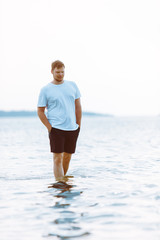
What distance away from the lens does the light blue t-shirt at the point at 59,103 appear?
19.9 feet

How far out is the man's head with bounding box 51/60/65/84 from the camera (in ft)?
20.0

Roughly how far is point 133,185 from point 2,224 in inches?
116

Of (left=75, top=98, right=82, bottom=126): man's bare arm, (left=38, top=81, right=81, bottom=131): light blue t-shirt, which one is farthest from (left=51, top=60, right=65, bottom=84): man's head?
(left=75, top=98, right=82, bottom=126): man's bare arm

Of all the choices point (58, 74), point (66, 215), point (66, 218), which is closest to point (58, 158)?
point (58, 74)

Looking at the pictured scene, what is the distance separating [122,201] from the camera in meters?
5.05

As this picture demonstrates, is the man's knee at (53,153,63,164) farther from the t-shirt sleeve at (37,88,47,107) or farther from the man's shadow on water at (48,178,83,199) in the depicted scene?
the t-shirt sleeve at (37,88,47,107)

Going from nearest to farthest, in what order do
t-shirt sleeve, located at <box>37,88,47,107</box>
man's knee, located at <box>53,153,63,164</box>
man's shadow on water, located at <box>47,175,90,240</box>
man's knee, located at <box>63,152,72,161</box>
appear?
man's shadow on water, located at <box>47,175,90,240</box>
t-shirt sleeve, located at <box>37,88,47,107</box>
man's knee, located at <box>53,153,63,164</box>
man's knee, located at <box>63,152,72,161</box>

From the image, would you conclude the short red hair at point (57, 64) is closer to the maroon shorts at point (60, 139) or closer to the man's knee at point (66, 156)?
the maroon shorts at point (60, 139)

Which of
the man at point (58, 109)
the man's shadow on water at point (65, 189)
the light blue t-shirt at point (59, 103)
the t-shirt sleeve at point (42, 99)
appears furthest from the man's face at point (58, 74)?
the man's shadow on water at point (65, 189)

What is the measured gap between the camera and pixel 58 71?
6.10 metres

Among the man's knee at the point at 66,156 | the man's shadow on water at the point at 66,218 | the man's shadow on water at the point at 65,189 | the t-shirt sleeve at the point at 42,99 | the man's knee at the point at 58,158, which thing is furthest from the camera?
the man's knee at the point at 66,156

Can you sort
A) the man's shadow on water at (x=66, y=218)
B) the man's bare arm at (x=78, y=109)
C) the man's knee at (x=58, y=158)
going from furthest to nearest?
1. the man's bare arm at (x=78, y=109)
2. the man's knee at (x=58, y=158)
3. the man's shadow on water at (x=66, y=218)

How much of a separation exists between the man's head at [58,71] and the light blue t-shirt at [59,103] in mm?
110

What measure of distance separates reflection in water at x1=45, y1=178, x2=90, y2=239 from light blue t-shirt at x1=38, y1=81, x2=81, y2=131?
1.11m
